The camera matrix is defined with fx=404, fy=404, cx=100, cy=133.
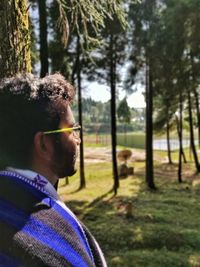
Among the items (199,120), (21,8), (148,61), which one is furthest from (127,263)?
(199,120)

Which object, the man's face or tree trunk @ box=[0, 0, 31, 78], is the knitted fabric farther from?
tree trunk @ box=[0, 0, 31, 78]

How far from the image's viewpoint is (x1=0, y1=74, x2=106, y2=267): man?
1104mm

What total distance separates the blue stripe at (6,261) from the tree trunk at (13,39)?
1.69 metres

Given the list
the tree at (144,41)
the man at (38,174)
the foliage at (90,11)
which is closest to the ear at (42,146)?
the man at (38,174)

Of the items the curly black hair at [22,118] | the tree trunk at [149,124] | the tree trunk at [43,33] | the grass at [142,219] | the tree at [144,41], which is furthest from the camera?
the tree trunk at [149,124]

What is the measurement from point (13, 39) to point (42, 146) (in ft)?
5.14

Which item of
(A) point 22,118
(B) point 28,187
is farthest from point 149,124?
(B) point 28,187

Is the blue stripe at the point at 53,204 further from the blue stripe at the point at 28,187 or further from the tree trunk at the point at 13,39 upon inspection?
the tree trunk at the point at 13,39

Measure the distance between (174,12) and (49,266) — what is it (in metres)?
11.6

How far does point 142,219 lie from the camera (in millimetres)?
11531

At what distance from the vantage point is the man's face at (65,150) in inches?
54.6

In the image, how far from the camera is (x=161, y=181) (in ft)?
66.6

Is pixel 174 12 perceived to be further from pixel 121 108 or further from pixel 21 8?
pixel 21 8

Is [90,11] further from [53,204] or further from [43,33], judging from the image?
[43,33]
